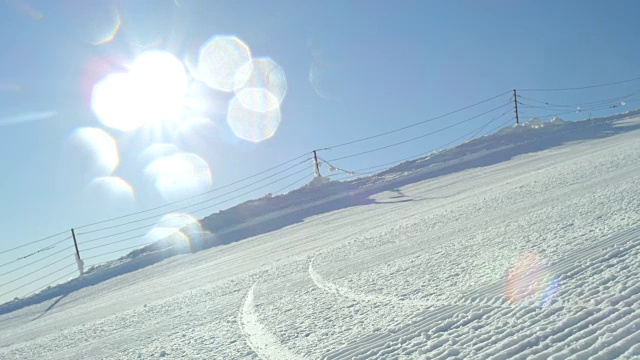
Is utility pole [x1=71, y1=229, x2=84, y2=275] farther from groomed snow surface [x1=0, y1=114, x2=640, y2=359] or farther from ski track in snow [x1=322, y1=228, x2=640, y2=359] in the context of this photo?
ski track in snow [x1=322, y1=228, x2=640, y2=359]

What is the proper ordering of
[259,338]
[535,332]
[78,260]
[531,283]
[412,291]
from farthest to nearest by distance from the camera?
1. [78,260]
2. [412,291]
3. [259,338]
4. [531,283]
5. [535,332]

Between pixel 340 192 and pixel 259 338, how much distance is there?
36.9ft

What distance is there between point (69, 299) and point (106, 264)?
8.65ft

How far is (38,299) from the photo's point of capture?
11.5 m

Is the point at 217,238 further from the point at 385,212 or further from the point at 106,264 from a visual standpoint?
the point at 385,212

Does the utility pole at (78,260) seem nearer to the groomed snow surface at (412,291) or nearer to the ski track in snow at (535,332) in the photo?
the groomed snow surface at (412,291)

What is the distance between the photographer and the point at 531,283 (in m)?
3.81

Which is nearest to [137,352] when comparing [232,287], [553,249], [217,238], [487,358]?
[232,287]

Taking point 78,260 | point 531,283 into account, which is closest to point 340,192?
point 78,260

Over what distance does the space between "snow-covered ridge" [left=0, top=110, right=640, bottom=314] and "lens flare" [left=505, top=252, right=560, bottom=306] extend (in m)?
8.98

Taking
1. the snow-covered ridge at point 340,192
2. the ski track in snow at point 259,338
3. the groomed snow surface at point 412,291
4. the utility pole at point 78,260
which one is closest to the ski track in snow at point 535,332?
the groomed snow surface at point 412,291

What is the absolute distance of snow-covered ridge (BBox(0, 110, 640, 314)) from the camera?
12.5m

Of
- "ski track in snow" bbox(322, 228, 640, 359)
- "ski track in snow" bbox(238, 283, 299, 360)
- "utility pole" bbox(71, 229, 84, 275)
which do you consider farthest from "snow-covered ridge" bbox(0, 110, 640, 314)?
"ski track in snow" bbox(322, 228, 640, 359)

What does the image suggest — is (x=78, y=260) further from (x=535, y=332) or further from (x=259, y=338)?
(x=535, y=332)
